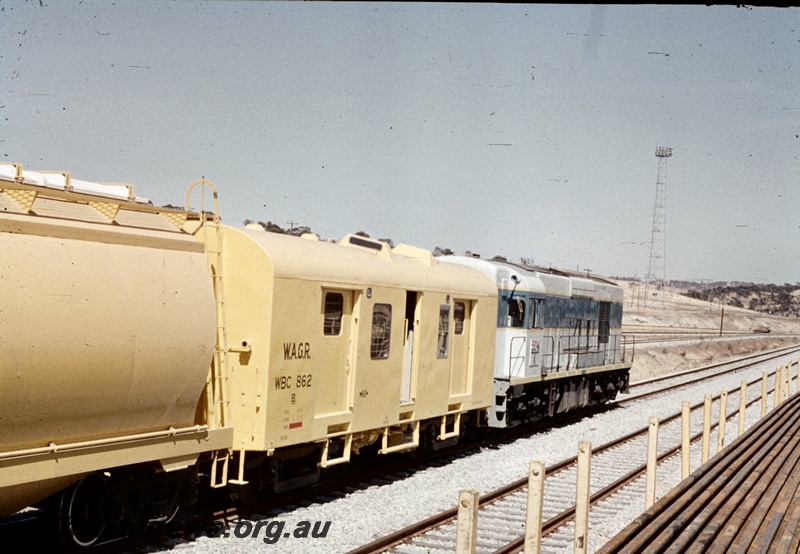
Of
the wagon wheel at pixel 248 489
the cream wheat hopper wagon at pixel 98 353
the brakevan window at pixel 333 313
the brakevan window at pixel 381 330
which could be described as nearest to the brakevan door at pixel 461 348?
the brakevan window at pixel 381 330

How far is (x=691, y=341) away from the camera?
184 feet

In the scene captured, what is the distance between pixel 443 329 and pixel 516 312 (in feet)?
13.8

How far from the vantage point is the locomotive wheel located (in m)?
7.62

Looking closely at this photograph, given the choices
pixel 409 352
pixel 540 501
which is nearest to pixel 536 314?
pixel 409 352

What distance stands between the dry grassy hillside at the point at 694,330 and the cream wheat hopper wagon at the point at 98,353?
3466 centimetres

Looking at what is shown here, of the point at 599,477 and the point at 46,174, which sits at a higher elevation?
the point at 46,174

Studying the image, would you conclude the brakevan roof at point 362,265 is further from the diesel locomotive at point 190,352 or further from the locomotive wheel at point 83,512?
the locomotive wheel at point 83,512

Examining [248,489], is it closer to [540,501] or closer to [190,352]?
[190,352]

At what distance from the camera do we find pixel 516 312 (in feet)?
57.7

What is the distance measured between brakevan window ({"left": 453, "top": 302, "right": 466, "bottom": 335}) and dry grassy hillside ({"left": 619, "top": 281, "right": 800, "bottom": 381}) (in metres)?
27.7

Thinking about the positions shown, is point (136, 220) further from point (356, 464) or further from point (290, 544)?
point (356, 464)

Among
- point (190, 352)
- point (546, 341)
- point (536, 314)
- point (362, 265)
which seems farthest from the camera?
point (546, 341)

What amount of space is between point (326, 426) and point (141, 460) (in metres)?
3.04

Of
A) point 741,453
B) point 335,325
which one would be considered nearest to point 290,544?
point 335,325
